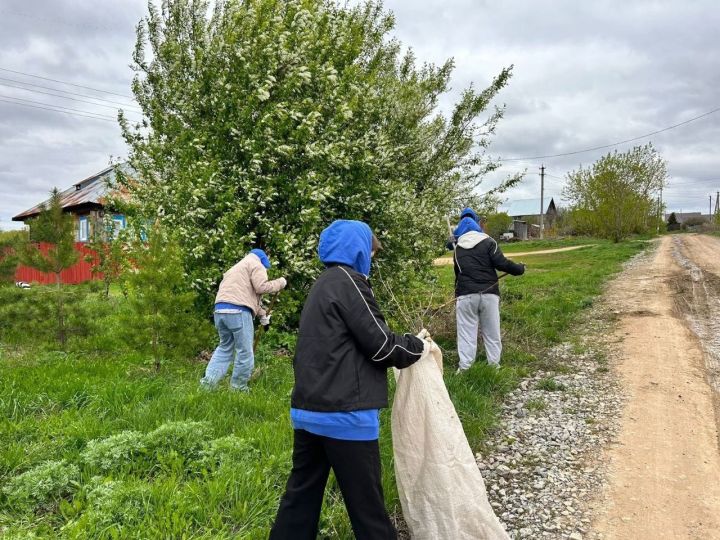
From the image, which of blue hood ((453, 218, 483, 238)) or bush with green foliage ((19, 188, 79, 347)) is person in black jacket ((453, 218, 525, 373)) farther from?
bush with green foliage ((19, 188, 79, 347))

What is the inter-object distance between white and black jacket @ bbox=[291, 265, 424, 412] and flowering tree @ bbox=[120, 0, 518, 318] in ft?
17.6

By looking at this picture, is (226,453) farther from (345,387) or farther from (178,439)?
(345,387)

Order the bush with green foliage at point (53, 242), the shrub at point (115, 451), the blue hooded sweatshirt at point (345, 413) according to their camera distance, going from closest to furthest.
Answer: the blue hooded sweatshirt at point (345, 413) < the shrub at point (115, 451) < the bush with green foliage at point (53, 242)

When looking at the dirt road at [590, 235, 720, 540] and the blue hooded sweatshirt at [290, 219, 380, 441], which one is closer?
the blue hooded sweatshirt at [290, 219, 380, 441]

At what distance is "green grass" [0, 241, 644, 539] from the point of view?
3.15 m

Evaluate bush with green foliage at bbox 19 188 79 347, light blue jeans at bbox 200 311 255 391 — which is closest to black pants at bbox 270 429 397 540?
light blue jeans at bbox 200 311 255 391

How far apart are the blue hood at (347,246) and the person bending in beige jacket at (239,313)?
3313 millimetres

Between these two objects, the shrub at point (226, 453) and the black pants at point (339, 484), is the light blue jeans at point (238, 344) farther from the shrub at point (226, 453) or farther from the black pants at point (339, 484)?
the black pants at point (339, 484)

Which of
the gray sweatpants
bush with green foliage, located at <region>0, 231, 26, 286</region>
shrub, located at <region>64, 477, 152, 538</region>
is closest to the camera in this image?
shrub, located at <region>64, 477, 152, 538</region>

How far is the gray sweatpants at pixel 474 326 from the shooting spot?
688cm

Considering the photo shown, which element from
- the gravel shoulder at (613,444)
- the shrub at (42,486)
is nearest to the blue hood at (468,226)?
the gravel shoulder at (613,444)

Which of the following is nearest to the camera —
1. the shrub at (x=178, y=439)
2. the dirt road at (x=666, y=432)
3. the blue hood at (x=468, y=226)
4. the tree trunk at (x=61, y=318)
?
the dirt road at (x=666, y=432)

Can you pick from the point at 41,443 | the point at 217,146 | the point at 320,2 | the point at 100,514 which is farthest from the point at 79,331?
the point at 320,2

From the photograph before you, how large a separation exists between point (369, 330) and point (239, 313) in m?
3.61
